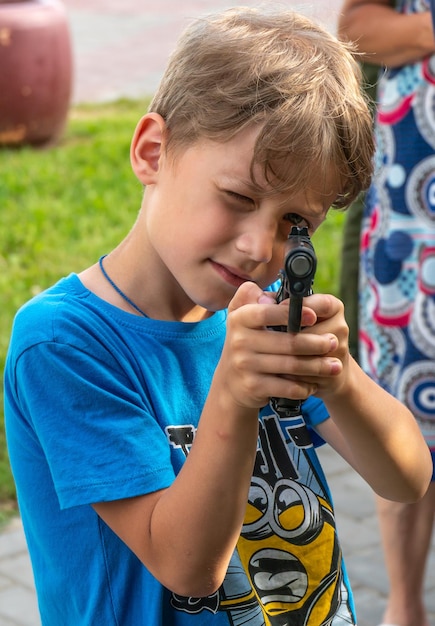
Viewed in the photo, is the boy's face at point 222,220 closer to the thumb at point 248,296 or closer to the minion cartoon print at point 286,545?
the thumb at point 248,296

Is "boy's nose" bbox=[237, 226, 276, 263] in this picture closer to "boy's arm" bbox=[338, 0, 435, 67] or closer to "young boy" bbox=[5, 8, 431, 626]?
"young boy" bbox=[5, 8, 431, 626]

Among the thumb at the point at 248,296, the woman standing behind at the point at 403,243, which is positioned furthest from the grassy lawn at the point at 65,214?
the thumb at the point at 248,296

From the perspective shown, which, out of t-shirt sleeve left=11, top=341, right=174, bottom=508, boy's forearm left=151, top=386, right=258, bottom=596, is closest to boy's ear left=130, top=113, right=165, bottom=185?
t-shirt sleeve left=11, top=341, right=174, bottom=508

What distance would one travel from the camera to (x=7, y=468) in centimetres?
432

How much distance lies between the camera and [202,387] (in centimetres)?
182

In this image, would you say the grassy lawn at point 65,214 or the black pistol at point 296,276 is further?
the grassy lawn at point 65,214

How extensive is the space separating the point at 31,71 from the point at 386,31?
5985mm

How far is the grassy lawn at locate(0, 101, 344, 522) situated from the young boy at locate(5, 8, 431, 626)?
2.76m

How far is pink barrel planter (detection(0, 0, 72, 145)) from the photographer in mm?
8688

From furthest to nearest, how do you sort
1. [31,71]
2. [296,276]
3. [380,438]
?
[31,71] < [380,438] < [296,276]

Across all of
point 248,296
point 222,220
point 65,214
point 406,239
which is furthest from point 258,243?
point 65,214

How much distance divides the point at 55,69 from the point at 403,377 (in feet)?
20.7

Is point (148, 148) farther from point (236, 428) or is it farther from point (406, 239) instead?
point (406, 239)

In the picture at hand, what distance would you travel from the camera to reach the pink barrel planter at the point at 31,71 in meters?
8.69
